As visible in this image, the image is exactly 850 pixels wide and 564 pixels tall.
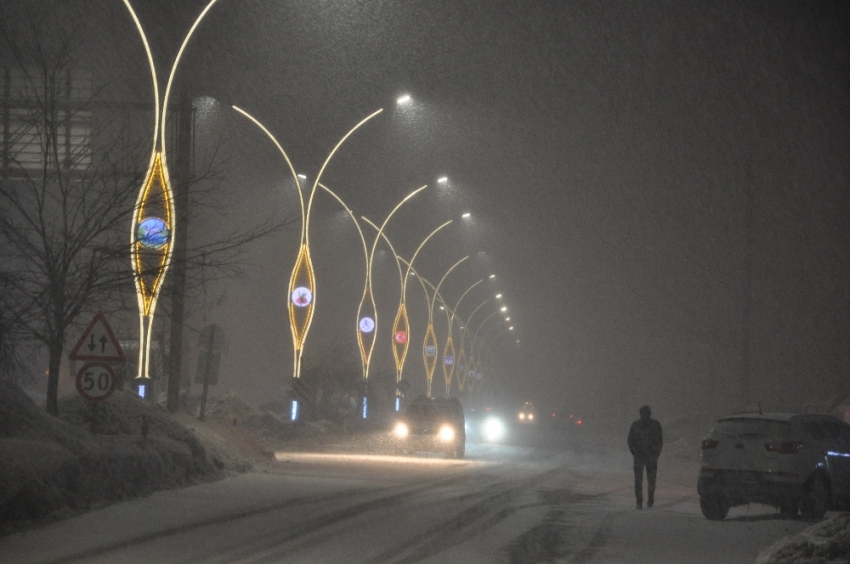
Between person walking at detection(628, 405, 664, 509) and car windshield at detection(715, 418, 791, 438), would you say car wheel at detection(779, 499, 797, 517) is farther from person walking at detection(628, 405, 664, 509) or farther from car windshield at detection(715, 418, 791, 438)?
person walking at detection(628, 405, 664, 509)

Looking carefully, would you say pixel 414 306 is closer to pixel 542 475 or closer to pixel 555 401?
pixel 542 475

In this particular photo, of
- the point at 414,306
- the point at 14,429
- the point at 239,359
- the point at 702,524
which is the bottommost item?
the point at 702,524

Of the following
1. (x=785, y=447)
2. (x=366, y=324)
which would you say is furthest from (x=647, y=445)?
(x=366, y=324)

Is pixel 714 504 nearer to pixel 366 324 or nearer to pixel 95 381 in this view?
pixel 95 381

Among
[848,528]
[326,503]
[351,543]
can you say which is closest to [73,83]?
[326,503]

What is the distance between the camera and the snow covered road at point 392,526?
10961 mm

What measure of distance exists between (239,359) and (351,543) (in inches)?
2028

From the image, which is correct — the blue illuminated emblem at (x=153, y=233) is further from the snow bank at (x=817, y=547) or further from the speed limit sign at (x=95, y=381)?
the snow bank at (x=817, y=547)

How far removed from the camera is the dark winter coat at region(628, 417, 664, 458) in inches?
721

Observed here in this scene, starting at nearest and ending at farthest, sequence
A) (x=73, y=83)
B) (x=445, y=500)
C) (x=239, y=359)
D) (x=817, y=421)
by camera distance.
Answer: (x=817, y=421) < (x=445, y=500) < (x=73, y=83) < (x=239, y=359)

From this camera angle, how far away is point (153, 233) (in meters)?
17.6

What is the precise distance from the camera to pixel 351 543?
11875 mm

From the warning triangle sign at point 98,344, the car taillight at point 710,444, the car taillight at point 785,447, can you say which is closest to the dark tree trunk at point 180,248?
the warning triangle sign at point 98,344

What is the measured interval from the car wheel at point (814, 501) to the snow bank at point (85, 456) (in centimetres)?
1021
